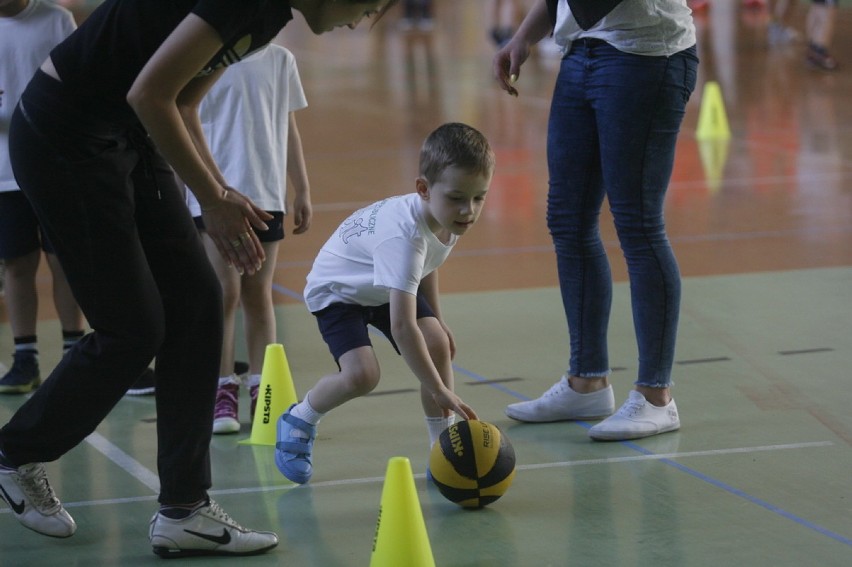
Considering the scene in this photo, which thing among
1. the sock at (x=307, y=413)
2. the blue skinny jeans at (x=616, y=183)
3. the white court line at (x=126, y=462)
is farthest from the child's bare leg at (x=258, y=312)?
the blue skinny jeans at (x=616, y=183)

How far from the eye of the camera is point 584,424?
445cm

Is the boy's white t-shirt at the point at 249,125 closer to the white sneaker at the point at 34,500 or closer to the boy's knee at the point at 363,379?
the boy's knee at the point at 363,379

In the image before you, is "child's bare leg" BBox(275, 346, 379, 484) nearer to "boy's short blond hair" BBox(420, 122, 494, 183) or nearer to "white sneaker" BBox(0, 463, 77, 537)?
"boy's short blond hair" BBox(420, 122, 494, 183)

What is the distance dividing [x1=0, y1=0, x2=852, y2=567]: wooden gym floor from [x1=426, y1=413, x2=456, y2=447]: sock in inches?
3.9

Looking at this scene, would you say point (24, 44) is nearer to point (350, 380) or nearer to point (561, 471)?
point (350, 380)

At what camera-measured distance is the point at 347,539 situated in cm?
342

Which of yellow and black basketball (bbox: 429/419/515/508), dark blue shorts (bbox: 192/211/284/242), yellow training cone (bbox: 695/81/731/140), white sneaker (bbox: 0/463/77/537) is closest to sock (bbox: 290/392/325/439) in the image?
yellow and black basketball (bbox: 429/419/515/508)

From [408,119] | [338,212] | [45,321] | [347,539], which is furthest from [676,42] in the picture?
[408,119]

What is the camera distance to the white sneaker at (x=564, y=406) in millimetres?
4453

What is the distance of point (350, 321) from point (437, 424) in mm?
431

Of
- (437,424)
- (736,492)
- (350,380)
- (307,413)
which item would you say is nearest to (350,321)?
(350,380)

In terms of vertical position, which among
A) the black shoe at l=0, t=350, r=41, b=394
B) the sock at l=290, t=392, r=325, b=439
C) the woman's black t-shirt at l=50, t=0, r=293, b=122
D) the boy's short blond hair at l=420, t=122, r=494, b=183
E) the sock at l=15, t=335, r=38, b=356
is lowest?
the black shoe at l=0, t=350, r=41, b=394

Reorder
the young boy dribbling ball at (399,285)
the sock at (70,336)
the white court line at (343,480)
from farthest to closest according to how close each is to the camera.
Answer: the sock at (70,336) < the white court line at (343,480) < the young boy dribbling ball at (399,285)

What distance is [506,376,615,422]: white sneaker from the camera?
4.45 metres
